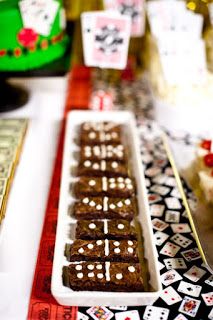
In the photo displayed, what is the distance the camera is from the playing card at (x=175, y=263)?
145cm

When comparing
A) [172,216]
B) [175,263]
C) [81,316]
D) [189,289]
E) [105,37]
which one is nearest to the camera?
[81,316]

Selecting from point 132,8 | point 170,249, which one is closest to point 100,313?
point 170,249

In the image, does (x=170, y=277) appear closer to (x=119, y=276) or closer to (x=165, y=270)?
(x=165, y=270)

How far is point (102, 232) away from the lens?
4.91ft

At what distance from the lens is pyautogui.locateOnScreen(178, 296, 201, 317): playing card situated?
1.29 metres

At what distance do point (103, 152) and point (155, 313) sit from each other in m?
0.89

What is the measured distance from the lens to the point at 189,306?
131cm

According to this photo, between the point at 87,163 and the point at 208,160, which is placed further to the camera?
the point at 87,163

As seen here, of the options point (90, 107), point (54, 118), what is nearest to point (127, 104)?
point (90, 107)

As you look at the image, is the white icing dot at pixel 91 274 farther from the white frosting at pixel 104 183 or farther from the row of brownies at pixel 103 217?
the white frosting at pixel 104 183

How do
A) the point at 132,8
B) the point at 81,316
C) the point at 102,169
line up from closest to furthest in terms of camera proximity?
1. the point at 81,316
2. the point at 102,169
3. the point at 132,8

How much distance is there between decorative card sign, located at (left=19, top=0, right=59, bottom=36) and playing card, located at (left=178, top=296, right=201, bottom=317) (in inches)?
57.8

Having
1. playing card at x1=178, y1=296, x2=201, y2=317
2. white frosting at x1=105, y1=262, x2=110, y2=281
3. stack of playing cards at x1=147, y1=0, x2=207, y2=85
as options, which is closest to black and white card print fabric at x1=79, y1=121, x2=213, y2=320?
playing card at x1=178, y1=296, x2=201, y2=317

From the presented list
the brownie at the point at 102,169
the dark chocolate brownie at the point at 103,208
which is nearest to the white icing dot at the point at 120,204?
the dark chocolate brownie at the point at 103,208
